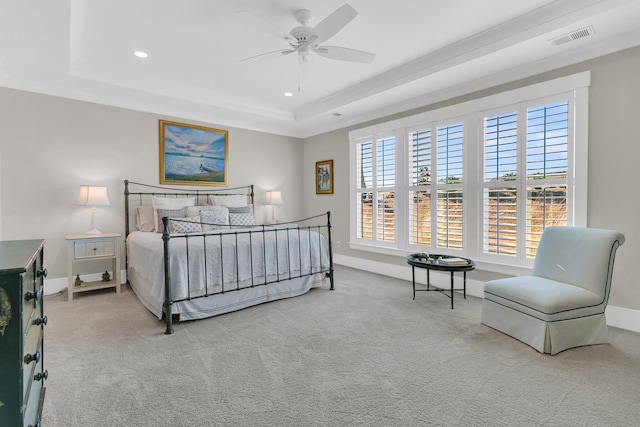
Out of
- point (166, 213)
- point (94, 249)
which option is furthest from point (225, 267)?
point (94, 249)

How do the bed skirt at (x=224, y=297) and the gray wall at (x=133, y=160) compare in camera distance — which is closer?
the gray wall at (x=133, y=160)

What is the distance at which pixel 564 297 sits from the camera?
2.40 metres

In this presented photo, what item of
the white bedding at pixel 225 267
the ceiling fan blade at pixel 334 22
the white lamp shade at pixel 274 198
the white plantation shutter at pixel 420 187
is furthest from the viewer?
the white lamp shade at pixel 274 198

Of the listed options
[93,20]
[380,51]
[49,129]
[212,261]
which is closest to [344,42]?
[380,51]

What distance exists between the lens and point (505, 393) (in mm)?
1910

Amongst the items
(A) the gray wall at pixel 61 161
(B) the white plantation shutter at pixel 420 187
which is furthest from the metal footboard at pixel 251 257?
(A) the gray wall at pixel 61 161

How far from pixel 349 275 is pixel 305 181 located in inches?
97.3

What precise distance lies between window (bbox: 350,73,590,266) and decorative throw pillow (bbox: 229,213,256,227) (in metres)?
1.97

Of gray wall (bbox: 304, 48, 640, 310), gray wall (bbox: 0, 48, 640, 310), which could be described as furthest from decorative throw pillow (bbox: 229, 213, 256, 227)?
gray wall (bbox: 304, 48, 640, 310)

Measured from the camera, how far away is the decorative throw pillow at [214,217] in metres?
4.49

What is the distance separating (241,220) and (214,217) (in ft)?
1.50

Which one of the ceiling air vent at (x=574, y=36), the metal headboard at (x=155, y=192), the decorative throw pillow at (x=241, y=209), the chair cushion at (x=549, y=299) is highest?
the ceiling air vent at (x=574, y=36)

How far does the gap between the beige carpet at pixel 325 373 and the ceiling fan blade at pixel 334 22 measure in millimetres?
2568

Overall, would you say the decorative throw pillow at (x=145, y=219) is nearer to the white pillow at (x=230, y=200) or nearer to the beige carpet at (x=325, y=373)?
the white pillow at (x=230, y=200)
